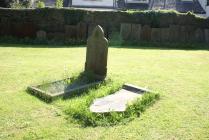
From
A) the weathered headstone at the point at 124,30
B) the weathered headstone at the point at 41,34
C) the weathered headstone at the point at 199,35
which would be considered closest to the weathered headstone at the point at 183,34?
the weathered headstone at the point at 199,35

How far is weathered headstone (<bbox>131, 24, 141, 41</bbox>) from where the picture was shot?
61.3ft

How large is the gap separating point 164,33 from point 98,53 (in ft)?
37.0

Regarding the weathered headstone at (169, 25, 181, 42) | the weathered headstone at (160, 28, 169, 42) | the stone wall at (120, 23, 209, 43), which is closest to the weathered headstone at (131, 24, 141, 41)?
the stone wall at (120, 23, 209, 43)

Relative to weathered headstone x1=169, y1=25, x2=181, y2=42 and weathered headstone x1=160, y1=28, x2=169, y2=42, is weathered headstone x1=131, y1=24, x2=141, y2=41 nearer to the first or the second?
weathered headstone x1=160, y1=28, x2=169, y2=42

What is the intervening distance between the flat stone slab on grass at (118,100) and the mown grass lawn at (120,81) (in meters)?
0.53

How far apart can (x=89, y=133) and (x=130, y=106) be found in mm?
1408

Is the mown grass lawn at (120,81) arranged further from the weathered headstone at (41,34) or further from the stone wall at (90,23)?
the stone wall at (90,23)

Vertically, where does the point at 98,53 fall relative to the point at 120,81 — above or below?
above

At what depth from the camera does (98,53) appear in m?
8.47

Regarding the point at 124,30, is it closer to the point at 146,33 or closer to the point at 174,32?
the point at 146,33

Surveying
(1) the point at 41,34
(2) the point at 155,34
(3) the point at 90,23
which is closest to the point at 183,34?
(2) the point at 155,34

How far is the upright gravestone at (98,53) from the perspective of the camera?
8422mm

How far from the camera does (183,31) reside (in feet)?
62.5

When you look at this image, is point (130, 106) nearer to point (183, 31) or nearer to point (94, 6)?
point (183, 31)
